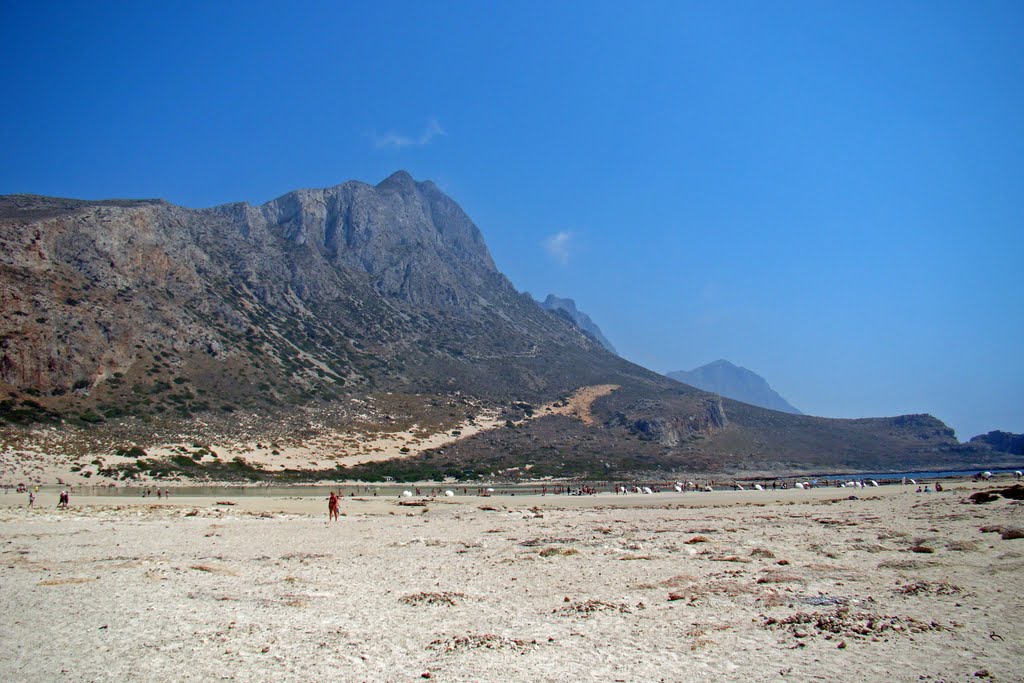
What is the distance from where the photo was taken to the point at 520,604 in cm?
1247

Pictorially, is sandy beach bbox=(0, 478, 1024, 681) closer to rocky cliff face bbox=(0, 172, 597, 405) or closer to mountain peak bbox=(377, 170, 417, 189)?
rocky cliff face bbox=(0, 172, 597, 405)

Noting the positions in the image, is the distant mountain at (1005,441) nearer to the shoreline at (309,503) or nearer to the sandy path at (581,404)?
the sandy path at (581,404)

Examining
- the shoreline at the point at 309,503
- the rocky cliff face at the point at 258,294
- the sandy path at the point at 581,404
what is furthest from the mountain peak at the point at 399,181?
the shoreline at the point at 309,503

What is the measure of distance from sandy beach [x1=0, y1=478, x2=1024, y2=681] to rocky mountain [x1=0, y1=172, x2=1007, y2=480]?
41.4 metres

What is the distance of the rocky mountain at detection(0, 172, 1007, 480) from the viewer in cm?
6294

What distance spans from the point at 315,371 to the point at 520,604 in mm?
86484

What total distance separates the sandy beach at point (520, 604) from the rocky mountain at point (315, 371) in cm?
4143

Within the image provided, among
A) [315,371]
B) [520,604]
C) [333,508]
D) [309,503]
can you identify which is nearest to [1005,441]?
[315,371]

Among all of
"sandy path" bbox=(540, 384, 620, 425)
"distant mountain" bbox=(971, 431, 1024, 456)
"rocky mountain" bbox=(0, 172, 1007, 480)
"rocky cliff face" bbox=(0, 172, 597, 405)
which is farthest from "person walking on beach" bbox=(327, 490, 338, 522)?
"distant mountain" bbox=(971, 431, 1024, 456)

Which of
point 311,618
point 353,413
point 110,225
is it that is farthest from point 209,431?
point 311,618

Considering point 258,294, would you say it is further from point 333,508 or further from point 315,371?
point 333,508

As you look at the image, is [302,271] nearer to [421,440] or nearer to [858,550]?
[421,440]

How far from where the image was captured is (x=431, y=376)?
350 ft

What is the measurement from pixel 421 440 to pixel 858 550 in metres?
68.5
